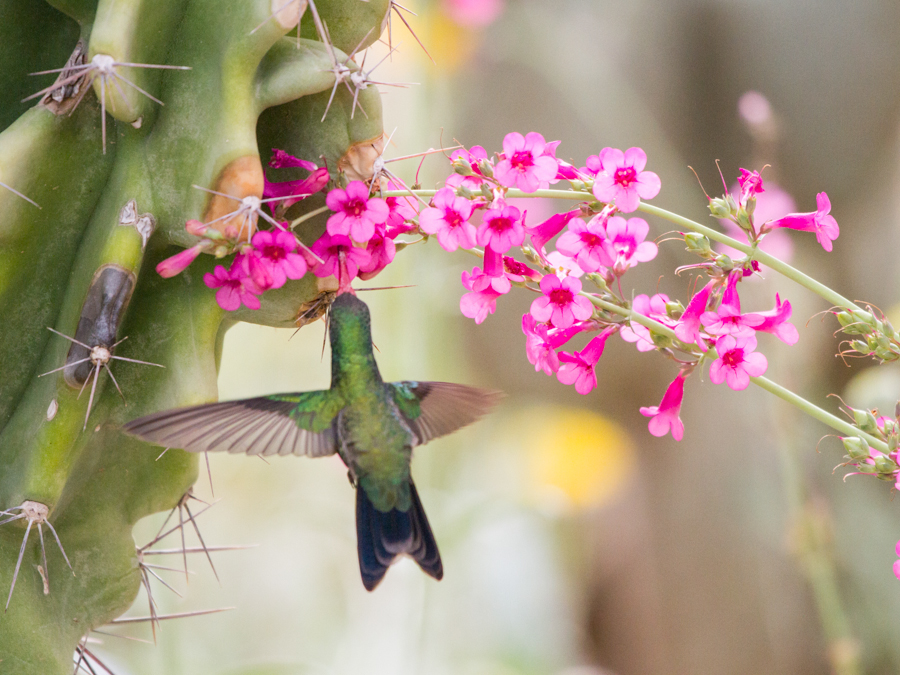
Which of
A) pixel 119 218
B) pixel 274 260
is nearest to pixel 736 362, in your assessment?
pixel 274 260

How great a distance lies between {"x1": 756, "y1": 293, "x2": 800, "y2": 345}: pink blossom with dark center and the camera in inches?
34.9

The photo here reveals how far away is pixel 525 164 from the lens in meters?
0.86

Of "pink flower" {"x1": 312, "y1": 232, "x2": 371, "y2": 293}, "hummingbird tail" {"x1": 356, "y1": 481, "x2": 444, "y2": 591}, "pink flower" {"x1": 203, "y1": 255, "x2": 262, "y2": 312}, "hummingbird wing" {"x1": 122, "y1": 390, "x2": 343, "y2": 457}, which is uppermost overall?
"pink flower" {"x1": 312, "y1": 232, "x2": 371, "y2": 293}

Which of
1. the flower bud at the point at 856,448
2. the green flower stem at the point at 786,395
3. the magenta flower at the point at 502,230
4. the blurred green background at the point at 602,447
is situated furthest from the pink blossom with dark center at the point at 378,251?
the blurred green background at the point at 602,447

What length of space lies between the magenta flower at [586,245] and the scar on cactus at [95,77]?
430 mm

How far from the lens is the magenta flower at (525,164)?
2.78 ft

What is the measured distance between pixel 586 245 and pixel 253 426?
17.4 inches

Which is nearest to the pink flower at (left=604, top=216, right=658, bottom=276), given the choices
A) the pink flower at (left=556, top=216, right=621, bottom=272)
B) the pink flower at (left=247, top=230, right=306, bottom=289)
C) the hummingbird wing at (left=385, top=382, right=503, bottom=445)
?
the pink flower at (left=556, top=216, right=621, bottom=272)

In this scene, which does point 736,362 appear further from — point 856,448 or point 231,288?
point 231,288

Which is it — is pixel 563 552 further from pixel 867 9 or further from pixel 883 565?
pixel 867 9

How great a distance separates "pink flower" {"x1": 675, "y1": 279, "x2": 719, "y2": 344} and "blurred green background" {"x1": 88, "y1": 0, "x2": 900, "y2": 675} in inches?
47.7

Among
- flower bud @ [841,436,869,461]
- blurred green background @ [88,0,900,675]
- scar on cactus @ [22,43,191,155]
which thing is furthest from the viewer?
blurred green background @ [88,0,900,675]

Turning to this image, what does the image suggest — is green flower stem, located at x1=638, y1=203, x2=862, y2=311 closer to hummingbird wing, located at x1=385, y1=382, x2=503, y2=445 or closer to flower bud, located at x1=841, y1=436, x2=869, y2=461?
flower bud, located at x1=841, y1=436, x2=869, y2=461

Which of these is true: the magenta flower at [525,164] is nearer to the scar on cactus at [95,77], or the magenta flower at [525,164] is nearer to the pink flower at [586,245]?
the pink flower at [586,245]
